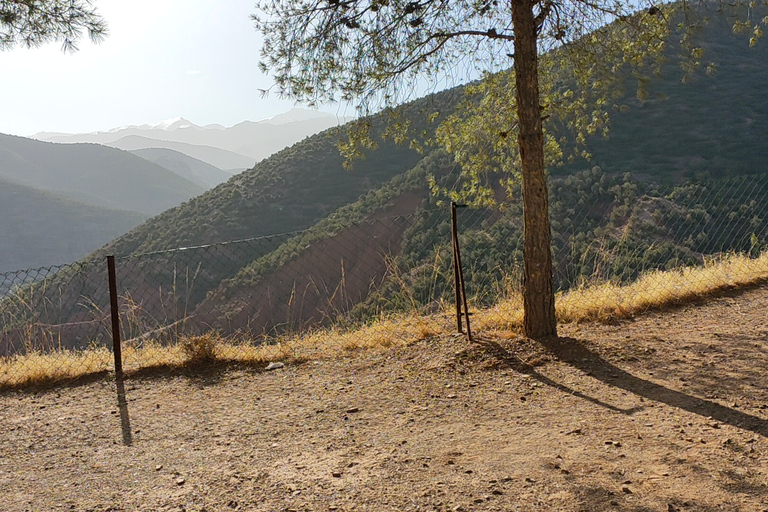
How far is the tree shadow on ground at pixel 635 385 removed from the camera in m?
3.07

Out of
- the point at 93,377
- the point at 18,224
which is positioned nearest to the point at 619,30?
the point at 93,377

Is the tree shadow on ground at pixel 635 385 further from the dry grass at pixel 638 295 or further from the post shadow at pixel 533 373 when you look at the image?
the dry grass at pixel 638 295

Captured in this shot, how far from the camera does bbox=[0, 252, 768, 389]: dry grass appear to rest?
537cm

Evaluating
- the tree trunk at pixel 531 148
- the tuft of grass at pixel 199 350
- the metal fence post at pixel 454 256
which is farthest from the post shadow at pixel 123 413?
the tree trunk at pixel 531 148

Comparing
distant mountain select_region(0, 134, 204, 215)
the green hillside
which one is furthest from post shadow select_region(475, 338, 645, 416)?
distant mountain select_region(0, 134, 204, 215)

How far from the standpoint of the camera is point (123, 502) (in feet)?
8.81

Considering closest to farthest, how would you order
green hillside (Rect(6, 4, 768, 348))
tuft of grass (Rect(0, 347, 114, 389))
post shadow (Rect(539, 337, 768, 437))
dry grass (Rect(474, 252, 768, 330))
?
1. post shadow (Rect(539, 337, 768, 437))
2. tuft of grass (Rect(0, 347, 114, 389))
3. dry grass (Rect(474, 252, 768, 330))
4. green hillside (Rect(6, 4, 768, 348))

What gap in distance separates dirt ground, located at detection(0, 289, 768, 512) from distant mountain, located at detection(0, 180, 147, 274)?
2920 inches

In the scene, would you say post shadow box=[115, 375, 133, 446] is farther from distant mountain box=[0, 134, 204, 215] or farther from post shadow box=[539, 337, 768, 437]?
distant mountain box=[0, 134, 204, 215]

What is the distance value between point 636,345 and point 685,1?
2999mm

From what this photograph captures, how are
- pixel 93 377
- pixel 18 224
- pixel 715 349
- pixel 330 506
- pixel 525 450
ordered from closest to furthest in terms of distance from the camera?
pixel 330 506 < pixel 525 450 < pixel 715 349 < pixel 93 377 < pixel 18 224

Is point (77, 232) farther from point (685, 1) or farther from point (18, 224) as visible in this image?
point (685, 1)

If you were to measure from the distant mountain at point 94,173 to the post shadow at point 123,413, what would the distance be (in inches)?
4794

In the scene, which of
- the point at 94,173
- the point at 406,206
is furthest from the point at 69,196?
the point at 406,206
